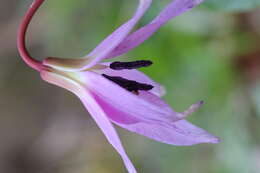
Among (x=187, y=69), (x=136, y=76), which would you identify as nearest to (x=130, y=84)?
(x=136, y=76)

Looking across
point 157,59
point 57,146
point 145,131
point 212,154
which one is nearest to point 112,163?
point 57,146

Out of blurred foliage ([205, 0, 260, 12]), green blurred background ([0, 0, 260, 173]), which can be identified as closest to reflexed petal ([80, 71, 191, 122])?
blurred foliage ([205, 0, 260, 12])

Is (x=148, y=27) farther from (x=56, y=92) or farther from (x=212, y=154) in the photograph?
(x=56, y=92)

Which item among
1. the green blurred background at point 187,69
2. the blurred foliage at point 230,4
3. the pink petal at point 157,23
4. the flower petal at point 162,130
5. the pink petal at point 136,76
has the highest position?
the pink petal at point 157,23

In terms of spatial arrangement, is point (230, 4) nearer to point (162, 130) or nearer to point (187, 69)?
point (162, 130)

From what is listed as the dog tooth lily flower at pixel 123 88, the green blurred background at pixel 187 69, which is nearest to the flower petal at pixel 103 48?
the dog tooth lily flower at pixel 123 88

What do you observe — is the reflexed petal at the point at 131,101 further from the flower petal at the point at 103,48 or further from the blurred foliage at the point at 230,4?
the blurred foliage at the point at 230,4
